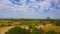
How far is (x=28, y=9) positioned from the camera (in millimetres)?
2381

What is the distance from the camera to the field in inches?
91.2

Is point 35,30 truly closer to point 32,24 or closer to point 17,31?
point 32,24

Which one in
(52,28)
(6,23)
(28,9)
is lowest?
(52,28)

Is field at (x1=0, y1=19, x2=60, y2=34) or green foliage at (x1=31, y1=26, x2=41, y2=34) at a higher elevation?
field at (x1=0, y1=19, x2=60, y2=34)

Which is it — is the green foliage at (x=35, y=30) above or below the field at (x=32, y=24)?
below

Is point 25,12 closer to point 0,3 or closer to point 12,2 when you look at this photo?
point 12,2

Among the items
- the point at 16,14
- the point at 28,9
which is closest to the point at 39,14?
the point at 28,9

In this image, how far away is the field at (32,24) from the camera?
7.60 ft

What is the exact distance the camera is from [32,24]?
2.35 meters

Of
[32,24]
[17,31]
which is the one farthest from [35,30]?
[17,31]

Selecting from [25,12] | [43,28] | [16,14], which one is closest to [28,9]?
[25,12]

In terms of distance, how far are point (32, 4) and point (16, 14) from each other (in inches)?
12.3

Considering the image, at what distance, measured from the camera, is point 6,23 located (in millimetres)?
2324

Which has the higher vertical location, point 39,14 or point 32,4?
point 32,4
